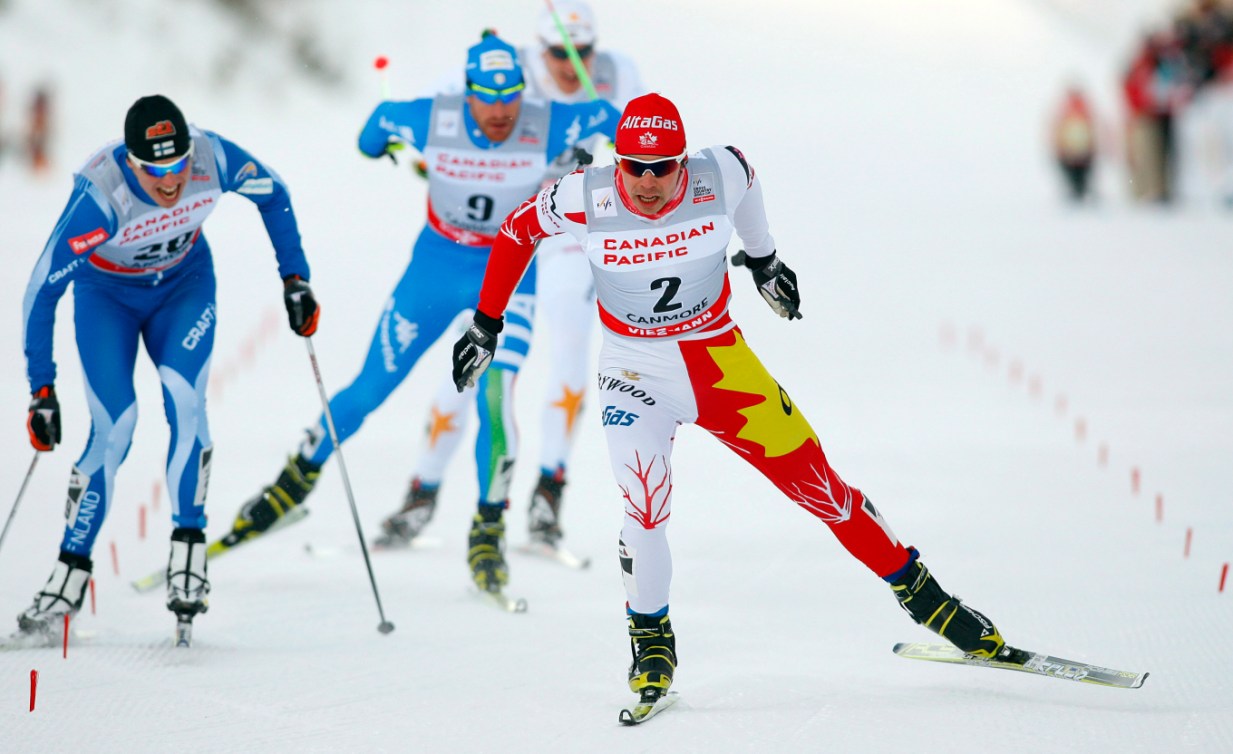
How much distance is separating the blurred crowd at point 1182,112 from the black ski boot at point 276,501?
12.7 m

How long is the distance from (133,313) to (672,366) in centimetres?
221

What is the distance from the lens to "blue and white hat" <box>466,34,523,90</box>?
636 centimetres

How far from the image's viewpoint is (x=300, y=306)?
19.4 ft

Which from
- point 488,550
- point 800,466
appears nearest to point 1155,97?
point 488,550

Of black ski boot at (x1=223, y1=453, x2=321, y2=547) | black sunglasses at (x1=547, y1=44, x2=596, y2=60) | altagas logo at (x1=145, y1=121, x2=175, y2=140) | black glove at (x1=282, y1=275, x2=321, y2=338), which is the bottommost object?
black ski boot at (x1=223, y1=453, x2=321, y2=547)

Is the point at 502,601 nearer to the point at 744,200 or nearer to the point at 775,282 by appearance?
the point at 775,282

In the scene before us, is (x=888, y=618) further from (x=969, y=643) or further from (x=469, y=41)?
(x=469, y=41)

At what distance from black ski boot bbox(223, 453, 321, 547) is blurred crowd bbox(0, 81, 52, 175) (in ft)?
51.4

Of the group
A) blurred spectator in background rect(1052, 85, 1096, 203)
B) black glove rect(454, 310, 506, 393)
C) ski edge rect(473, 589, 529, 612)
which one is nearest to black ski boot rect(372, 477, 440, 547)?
ski edge rect(473, 589, 529, 612)

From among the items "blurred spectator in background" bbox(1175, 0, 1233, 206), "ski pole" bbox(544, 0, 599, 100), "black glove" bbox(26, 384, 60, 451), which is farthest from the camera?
"blurred spectator in background" bbox(1175, 0, 1233, 206)

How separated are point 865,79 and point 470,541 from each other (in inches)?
782

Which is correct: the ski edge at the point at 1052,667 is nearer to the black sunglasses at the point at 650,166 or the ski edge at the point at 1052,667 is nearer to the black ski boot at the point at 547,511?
the black sunglasses at the point at 650,166

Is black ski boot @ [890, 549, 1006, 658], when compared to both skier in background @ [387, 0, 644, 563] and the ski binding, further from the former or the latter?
skier in background @ [387, 0, 644, 563]

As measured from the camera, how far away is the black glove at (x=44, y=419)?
17.4 feet
